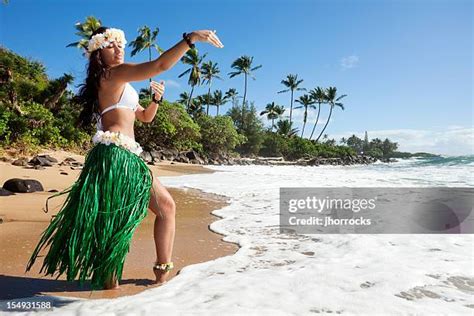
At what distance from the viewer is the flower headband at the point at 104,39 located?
238 centimetres

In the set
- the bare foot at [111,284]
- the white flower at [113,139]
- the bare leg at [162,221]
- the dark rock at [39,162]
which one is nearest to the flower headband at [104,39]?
the white flower at [113,139]

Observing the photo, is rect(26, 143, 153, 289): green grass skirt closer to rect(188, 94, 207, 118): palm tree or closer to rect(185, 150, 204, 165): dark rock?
rect(185, 150, 204, 165): dark rock

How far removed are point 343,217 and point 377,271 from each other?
8.82 feet

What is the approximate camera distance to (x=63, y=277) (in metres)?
2.78

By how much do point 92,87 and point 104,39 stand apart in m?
0.32

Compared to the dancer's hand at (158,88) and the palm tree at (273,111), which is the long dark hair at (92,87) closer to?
the dancer's hand at (158,88)

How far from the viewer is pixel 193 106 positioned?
5594cm

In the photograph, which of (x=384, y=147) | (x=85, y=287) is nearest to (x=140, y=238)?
(x=85, y=287)

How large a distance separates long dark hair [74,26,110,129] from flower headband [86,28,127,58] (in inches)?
1.3

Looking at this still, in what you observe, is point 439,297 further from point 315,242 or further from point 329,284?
point 315,242

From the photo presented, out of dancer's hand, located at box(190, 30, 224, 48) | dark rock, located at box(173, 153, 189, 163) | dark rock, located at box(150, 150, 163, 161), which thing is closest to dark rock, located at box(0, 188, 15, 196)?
dancer's hand, located at box(190, 30, 224, 48)

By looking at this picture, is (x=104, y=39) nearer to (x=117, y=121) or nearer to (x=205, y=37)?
(x=117, y=121)

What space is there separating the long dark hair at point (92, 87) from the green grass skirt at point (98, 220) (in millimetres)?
321

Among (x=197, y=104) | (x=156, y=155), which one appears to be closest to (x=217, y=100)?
(x=197, y=104)
